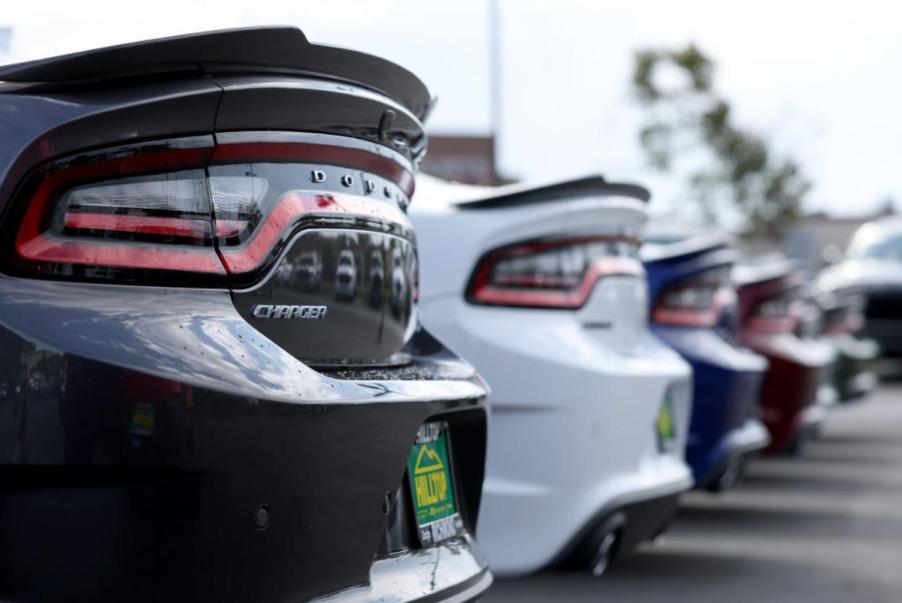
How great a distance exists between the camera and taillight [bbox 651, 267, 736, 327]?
667 centimetres

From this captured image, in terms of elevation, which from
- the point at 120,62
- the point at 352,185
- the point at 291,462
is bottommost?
the point at 291,462

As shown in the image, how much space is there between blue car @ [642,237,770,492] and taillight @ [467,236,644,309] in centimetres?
165

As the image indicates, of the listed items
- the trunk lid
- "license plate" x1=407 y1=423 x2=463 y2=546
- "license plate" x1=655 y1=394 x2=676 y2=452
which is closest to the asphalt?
"license plate" x1=655 y1=394 x2=676 y2=452

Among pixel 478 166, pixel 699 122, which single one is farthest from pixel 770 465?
pixel 699 122

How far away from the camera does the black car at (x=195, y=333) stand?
250cm

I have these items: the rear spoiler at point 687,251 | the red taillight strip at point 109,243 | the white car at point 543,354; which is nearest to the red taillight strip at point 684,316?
the rear spoiler at point 687,251

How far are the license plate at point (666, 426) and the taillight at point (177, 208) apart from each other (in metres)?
2.74

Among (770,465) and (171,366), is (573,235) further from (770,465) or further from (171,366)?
(770,465)

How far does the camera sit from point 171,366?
2.55m

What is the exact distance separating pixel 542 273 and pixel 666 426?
107cm

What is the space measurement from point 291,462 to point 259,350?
0.21m

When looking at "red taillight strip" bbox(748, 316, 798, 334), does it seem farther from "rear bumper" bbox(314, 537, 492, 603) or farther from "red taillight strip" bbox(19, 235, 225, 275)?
"red taillight strip" bbox(19, 235, 225, 275)

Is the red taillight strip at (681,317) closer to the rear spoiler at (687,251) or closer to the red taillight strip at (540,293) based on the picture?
the rear spoiler at (687,251)

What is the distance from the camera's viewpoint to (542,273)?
487 centimetres
